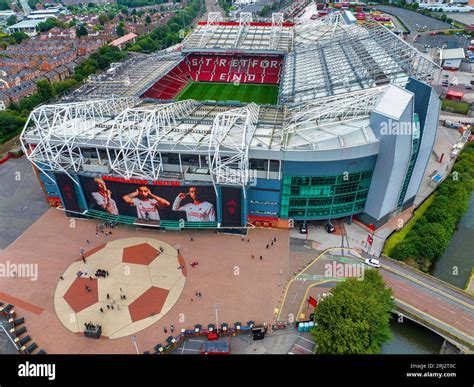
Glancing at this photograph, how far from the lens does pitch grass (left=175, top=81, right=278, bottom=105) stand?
111750mm

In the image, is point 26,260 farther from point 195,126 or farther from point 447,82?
point 447,82

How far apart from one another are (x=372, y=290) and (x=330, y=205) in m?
19.8

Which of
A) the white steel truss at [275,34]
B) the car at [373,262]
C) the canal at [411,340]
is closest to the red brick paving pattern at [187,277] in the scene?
the car at [373,262]

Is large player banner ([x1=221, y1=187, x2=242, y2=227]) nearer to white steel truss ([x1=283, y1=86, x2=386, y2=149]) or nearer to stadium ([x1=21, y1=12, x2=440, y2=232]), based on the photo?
stadium ([x1=21, y1=12, x2=440, y2=232])

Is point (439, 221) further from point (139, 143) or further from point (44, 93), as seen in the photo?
point (44, 93)

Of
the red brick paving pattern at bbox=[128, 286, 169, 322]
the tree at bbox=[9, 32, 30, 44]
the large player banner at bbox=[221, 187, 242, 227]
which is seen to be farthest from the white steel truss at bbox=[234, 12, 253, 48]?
the tree at bbox=[9, 32, 30, 44]

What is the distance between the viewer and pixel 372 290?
41969 millimetres

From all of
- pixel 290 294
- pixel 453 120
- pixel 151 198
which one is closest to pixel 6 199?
pixel 151 198

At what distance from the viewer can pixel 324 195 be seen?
57.8m

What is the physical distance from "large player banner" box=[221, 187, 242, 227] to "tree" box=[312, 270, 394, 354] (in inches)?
864

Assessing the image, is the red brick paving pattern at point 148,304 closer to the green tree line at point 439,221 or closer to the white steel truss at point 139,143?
the white steel truss at point 139,143

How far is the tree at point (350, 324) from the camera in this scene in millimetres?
37281

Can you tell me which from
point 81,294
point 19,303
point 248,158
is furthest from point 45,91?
point 248,158

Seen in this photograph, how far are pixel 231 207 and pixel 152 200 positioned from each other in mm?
13846
